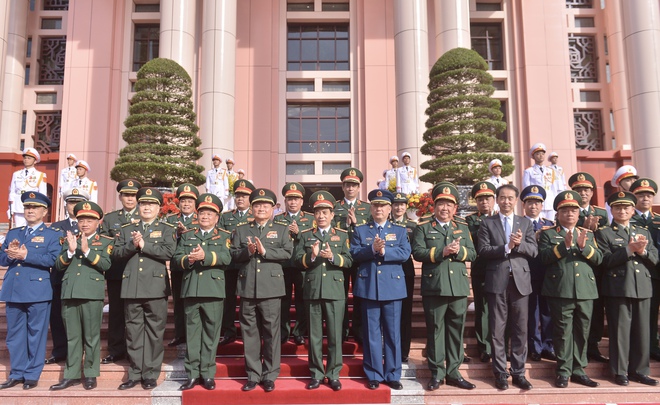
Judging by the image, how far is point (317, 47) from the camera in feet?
54.2

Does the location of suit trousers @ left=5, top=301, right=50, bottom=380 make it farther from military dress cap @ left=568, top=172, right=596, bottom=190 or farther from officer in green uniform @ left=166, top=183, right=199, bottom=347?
military dress cap @ left=568, top=172, right=596, bottom=190

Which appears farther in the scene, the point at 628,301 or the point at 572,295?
the point at 628,301

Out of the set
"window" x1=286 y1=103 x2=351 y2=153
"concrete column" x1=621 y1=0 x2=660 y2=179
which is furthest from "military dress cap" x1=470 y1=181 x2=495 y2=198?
"window" x1=286 y1=103 x2=351 y2=153

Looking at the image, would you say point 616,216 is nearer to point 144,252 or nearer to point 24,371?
point 144,252

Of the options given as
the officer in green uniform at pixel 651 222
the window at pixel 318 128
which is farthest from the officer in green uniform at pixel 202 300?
the window at pixel 318 128

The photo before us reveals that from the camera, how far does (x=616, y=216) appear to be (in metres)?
5.40

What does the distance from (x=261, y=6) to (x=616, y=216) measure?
45.3 feet

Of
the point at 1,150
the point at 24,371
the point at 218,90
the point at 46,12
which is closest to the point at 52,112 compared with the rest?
the point at 1,150

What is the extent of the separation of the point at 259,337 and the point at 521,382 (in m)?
2.82

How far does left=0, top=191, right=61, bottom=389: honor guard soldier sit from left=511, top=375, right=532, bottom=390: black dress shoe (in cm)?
519

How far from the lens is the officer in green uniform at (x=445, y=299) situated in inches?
197

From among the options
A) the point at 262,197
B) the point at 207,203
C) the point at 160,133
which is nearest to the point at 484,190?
the point at 262,197

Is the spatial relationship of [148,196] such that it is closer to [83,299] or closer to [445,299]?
[83,299]

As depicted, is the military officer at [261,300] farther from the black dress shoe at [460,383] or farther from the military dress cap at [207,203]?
the black dress shoe at [460,383]
